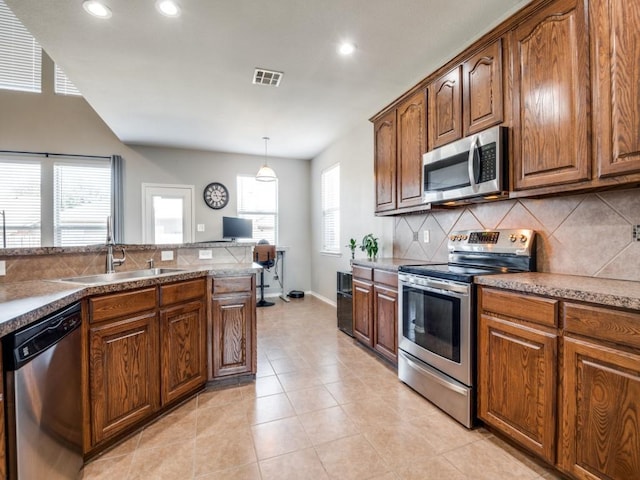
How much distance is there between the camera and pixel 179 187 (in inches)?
217

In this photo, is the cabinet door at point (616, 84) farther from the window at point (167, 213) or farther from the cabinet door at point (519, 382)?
the window at point (167, 213)

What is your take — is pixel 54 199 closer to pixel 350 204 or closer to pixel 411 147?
pixel 350 204

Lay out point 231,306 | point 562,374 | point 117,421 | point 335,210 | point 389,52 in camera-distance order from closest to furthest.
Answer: point 562,374 < point 117,421 < point 231,306 < point 389,52 < point 335,210

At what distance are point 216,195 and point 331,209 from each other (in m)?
2.15

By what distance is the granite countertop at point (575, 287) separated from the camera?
1.24 m

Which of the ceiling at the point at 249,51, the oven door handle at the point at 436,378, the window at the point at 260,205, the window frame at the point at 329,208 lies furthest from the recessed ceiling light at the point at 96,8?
the window at the point at 260,205

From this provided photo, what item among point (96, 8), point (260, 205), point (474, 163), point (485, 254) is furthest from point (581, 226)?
point (260, 205)

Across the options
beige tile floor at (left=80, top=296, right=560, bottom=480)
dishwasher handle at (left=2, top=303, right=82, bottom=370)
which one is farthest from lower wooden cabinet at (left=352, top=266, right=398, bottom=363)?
dishwasher handle at (left=2, top=303, right=82, bottom=370)

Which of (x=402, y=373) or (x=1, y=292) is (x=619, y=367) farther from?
(x=1, y=292)

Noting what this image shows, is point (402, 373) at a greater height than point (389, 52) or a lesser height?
lesser

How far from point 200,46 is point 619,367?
3304 millimetres

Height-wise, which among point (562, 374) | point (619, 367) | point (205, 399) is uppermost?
point (619, 367)

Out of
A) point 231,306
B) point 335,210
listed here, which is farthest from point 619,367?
point 335,210

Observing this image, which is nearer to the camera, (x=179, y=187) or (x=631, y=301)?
(x=631, y=301)
